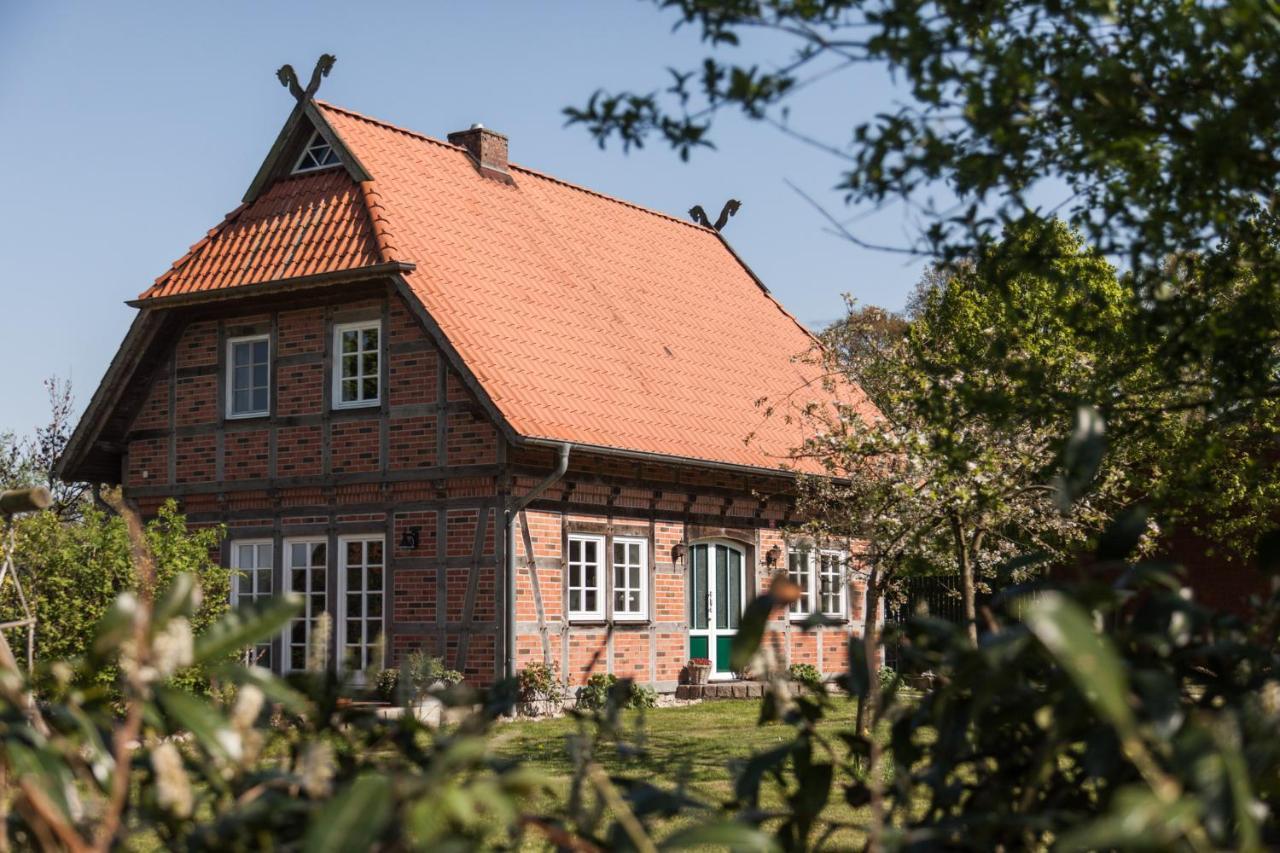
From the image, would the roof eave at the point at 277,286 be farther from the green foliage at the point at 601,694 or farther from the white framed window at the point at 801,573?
the white framed window at the point at 801,573

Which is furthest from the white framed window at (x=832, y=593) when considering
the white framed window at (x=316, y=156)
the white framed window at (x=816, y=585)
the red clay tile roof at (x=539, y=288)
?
the white framed window at (x=316, y=156)

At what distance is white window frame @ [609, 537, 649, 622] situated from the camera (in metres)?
18.5

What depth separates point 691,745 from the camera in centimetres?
1341

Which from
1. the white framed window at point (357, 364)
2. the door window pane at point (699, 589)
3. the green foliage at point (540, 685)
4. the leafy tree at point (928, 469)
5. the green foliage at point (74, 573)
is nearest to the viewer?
the leafy tree at point (928, 469)

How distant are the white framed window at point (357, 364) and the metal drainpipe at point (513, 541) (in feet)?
7.32

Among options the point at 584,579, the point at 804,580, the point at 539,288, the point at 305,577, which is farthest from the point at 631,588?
the point at 804,580

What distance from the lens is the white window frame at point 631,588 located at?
18531 millimetres

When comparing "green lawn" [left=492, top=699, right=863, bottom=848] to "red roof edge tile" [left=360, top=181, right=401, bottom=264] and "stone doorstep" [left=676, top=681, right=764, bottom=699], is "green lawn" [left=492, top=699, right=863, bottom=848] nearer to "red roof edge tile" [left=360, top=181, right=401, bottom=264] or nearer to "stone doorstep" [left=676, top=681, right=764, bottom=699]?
"stone doorstep" [left=676, top=681, right=764, bottom=699]

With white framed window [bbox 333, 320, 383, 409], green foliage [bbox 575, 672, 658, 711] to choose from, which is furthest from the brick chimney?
green foliage [bbox 575, 672, 658, 711]

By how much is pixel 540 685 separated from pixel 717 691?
10.3ft

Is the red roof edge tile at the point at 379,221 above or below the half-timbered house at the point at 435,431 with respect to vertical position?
above

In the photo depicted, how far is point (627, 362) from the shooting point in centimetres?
2006

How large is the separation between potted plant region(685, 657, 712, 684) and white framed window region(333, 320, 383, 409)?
198 inches

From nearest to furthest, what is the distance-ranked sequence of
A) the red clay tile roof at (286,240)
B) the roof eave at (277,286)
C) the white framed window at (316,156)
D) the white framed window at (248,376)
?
the roof eave at (277,286), the red clay tile roof at (286,240), the white framed window at (248,376), the white framed window at (316,156)
